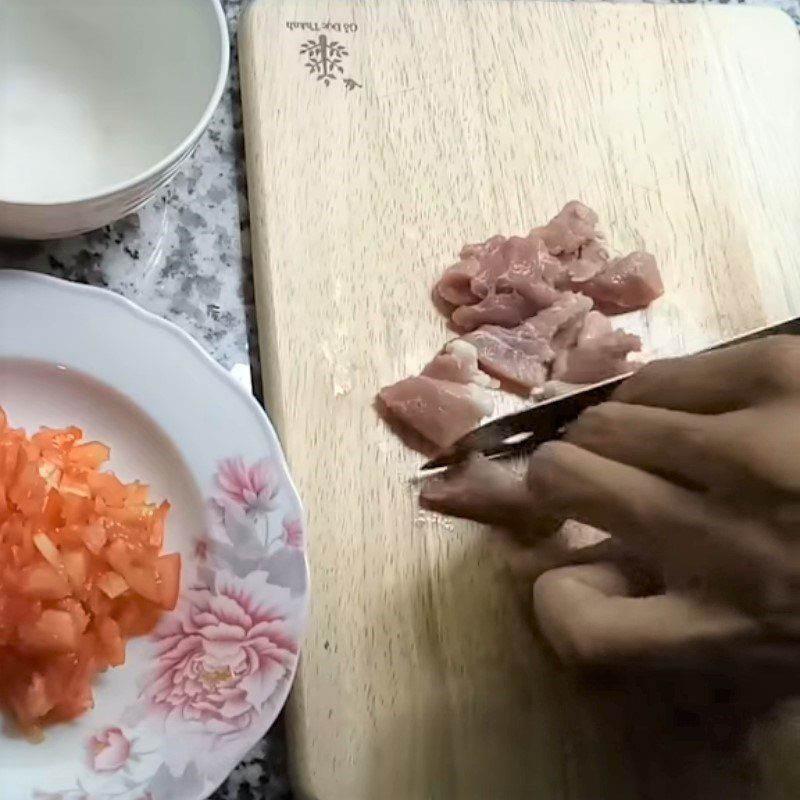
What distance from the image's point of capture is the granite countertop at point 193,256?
41.3 inches

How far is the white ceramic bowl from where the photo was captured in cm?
103

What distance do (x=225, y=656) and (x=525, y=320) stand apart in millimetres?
414

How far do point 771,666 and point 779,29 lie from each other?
2.67 ft

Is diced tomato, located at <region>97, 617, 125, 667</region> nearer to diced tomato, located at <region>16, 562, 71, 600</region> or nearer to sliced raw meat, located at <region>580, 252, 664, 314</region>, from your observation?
diced tomato, located at <region>16, 562, 71, 600</region>

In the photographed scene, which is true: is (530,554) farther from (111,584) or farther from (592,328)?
(111,584)

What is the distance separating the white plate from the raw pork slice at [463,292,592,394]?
0.74 feet

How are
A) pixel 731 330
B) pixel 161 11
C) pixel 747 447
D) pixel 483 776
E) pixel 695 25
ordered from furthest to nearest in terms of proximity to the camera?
1. pixel 695 25
2. pixel 731 330
3. pixel 161 11
4. pixel 483 776
5. pixel 747 447

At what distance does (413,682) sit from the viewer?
954 millimetres

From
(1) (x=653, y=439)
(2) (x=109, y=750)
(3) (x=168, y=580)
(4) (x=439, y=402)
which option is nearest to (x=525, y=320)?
(4) (x=439, y=402)

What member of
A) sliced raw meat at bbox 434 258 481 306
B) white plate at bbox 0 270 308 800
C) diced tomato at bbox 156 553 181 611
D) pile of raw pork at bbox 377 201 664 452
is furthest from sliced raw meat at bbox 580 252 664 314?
diced tomato at bbox 156 553 181 611

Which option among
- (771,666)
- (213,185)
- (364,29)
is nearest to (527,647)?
(771,666)

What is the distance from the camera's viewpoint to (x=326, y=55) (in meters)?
1.16

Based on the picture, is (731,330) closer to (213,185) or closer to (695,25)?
(695,25)

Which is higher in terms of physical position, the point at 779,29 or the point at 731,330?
the point at 779,29
